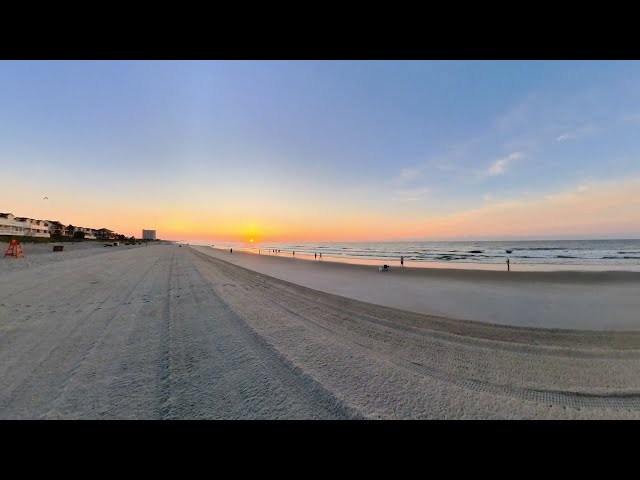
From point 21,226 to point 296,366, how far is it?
430 feet

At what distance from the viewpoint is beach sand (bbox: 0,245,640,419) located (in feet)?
9.28

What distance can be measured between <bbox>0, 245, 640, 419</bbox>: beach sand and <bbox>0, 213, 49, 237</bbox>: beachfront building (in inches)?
4276

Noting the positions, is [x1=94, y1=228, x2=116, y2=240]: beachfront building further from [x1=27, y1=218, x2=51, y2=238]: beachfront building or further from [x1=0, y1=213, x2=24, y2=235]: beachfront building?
[x1=0, y1=213, x2=24, y2=235]: beachfront building

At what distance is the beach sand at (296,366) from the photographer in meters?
2.83

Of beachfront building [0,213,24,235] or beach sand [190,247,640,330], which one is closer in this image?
beach sand [190,247,640,330]

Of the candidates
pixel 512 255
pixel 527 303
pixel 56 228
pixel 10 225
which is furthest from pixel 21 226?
pixel 512 255

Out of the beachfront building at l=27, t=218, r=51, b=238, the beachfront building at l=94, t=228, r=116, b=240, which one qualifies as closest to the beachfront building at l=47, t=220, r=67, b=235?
the beachfront building at l=27, t=218, r=51, b=238

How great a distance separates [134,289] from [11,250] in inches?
1174

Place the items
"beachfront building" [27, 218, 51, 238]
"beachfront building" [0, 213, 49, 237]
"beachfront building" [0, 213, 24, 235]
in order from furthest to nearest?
"beachfront building" [27, 218, 51, 238], "beachfront building" [0, 213, 49, 237], "beachfront building" [0, 213, 24, 235]

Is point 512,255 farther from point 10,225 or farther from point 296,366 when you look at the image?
point 10,225

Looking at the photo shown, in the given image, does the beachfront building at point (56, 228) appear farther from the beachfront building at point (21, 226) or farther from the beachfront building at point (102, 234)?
the beachfront building at point (102, 234)
